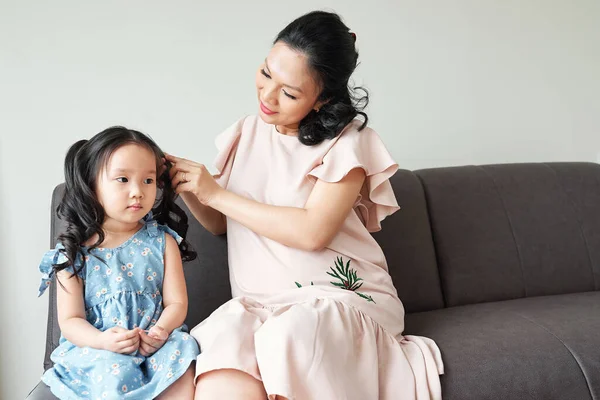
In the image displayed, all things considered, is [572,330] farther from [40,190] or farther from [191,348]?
[40,190]

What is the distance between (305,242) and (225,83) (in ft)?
3.00

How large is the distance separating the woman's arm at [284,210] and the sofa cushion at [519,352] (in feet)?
1.45

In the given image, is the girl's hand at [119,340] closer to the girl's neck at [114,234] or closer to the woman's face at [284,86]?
the girl's neck at [114,234]

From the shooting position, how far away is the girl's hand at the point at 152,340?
141 centimetres

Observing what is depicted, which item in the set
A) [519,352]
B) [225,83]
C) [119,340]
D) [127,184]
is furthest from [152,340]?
[225,83]

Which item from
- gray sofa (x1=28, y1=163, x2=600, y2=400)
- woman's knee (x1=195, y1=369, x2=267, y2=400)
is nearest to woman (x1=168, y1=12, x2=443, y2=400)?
woman's knee (x1=195, y1=369, x2=267, y2=400)

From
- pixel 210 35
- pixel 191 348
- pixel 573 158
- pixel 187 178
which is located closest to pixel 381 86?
pixel 210 35

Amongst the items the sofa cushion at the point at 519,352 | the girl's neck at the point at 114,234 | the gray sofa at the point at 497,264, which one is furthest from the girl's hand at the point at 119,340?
the sofa cushion at the point at 519,352

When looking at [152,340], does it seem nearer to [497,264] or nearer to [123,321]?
[123,321]

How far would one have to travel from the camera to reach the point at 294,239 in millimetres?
1631

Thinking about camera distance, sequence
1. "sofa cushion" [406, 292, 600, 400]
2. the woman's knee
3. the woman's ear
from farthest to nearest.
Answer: the woman's ear
"sofa cushion" [406, 292, 600, 400]
the woman's knee

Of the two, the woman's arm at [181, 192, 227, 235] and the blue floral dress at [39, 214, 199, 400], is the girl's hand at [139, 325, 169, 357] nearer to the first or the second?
the blue floral dress at [39, 214, 199, 400]

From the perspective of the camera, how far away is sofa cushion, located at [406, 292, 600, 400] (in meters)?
1.59

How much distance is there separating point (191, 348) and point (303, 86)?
0.69 meters
